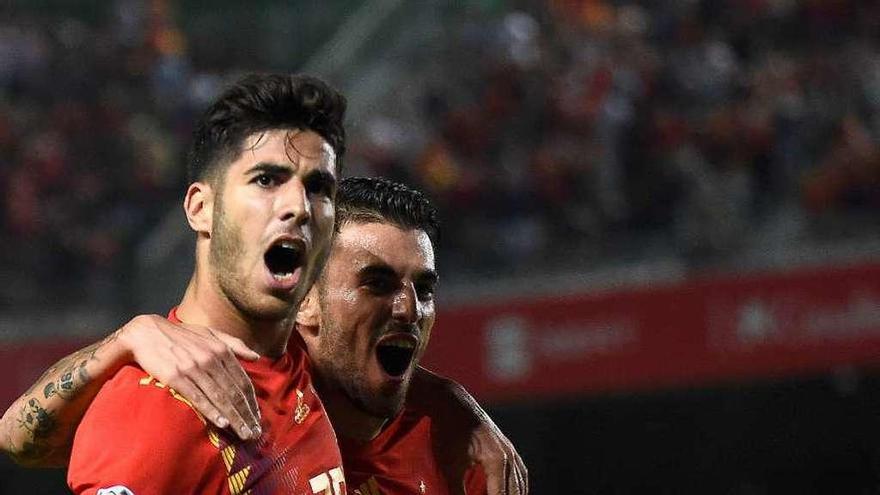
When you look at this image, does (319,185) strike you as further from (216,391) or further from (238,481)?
(238,481)

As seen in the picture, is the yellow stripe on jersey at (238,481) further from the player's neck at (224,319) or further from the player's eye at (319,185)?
the player's eye at (319,185)

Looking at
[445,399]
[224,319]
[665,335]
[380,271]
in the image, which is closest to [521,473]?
[445,399]

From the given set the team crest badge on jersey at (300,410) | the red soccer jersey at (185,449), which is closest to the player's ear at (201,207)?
the red soccer jersey at (185,449)

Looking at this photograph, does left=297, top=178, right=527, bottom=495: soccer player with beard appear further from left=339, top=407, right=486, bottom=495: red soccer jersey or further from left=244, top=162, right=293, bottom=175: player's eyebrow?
left=244, top=162, right=293, bottom=175: player's eyebrow

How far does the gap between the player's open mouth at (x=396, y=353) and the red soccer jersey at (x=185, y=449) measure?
0.62 m

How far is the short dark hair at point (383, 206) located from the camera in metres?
3.57

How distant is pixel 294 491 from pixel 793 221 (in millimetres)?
6349

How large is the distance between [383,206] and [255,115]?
80 cm

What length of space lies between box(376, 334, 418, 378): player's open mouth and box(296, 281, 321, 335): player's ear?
0.15 m

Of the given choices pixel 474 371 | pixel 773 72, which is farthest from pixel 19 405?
pixel 773 72

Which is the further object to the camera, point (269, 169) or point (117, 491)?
point (269, 169)

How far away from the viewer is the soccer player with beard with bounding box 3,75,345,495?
103 inches

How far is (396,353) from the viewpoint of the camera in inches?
141

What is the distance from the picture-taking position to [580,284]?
331 inches
